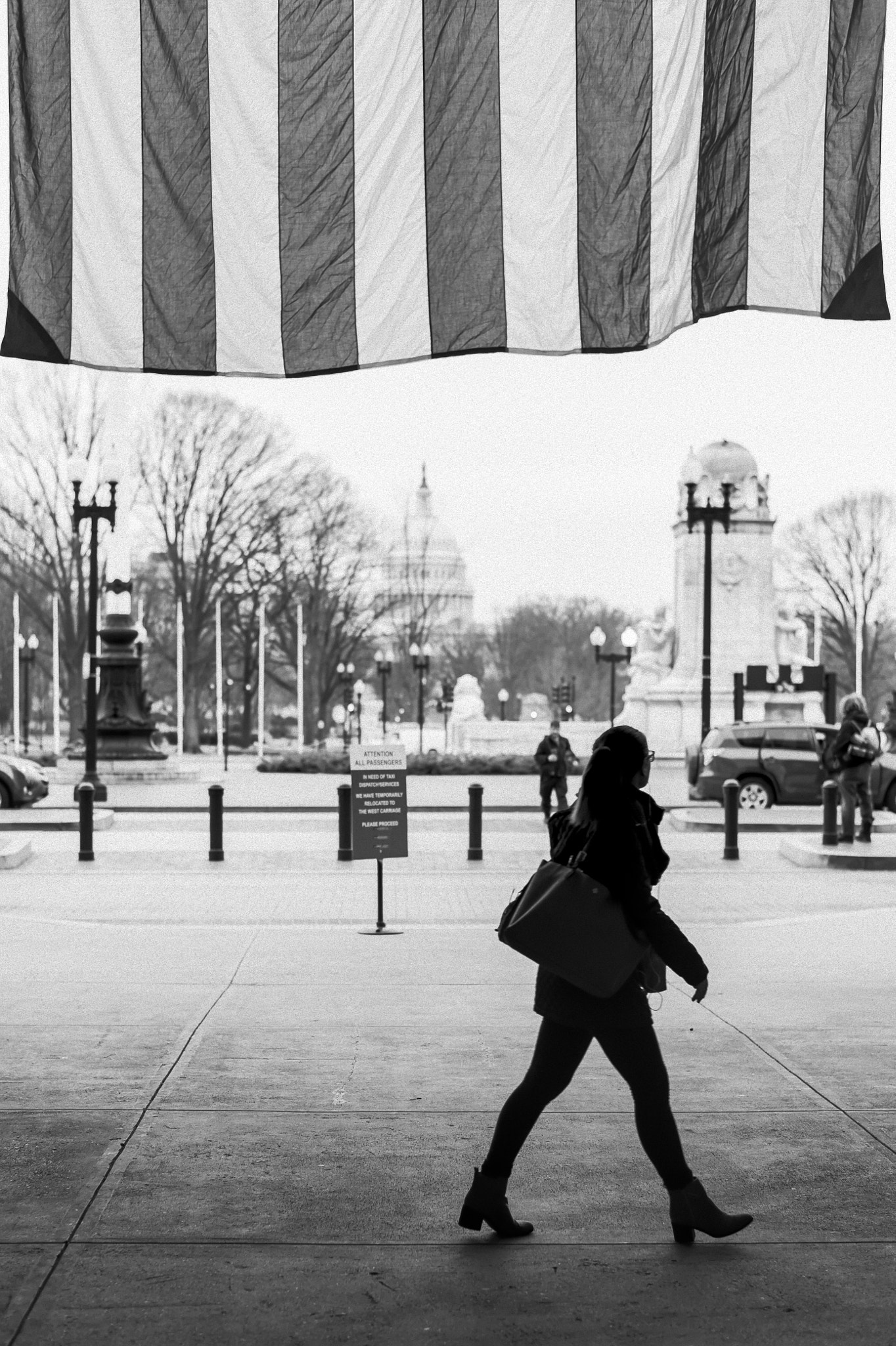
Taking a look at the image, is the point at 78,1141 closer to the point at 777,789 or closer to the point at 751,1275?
the point at 751,1275

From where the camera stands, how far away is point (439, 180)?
8.78 meters

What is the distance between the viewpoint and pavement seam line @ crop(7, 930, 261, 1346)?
4773 mm

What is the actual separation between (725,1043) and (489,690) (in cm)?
11101

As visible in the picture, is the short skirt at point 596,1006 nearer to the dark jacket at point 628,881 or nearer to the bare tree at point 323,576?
the dark jacket at point 628,881

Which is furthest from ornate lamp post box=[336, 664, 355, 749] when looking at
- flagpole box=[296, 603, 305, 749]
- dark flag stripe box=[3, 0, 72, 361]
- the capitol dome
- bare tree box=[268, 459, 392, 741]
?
dark flag stripe box=[3, 0, 72, 361]

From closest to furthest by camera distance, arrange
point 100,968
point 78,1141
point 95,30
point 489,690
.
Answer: point 78,1141, point 95,30, point 100,968, point 489,690

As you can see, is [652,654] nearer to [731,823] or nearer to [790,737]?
[790,737]

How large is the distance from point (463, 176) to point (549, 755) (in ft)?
53.7

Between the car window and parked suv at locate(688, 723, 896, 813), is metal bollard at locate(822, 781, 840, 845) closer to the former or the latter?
parked suv at locate(688, 723, 896, 813)

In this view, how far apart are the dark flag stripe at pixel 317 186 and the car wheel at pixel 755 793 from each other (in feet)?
68.9

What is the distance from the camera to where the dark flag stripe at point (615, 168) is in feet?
28.6

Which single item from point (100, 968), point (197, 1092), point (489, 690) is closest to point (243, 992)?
point (100, 968)

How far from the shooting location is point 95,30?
28.2 feet

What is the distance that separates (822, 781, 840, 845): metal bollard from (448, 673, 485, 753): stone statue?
47196 millimetres
